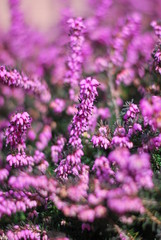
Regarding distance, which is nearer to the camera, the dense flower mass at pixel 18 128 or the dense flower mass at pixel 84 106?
the dense flower mass at pixel 84 106

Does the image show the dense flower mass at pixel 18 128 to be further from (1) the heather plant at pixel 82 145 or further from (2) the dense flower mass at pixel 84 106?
(2) the dense flower mass at pixel 84 106

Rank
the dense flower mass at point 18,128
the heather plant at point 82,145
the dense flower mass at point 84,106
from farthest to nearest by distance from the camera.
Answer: the dense flower mass at point 18,128, the dense flower mass at point 84,106, the heather plant at point 82,145

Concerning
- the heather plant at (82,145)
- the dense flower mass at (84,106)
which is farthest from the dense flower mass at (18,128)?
the dense flower mass at (84,106)

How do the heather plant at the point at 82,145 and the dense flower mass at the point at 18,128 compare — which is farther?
the dense flower mass at the point at 18,128

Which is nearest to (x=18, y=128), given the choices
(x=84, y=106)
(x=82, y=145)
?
A: (x=84, y=106)

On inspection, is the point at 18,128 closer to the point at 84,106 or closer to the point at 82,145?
the point at 84,106

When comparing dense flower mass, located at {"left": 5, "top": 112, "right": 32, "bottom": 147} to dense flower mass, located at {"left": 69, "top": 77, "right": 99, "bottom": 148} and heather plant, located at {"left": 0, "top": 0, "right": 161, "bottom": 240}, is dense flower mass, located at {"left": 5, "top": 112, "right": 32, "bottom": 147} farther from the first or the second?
dense flower mass, located at {"left": 69, "top": 77, "right": 99, "bottom": 148}

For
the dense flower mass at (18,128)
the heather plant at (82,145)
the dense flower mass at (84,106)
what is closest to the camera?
the heather plant at (82,145)

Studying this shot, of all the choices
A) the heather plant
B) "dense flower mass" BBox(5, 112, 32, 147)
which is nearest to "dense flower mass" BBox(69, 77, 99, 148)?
the heather plant
